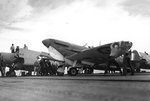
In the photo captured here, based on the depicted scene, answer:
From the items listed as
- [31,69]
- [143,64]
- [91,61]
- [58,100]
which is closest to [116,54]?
[91,61]

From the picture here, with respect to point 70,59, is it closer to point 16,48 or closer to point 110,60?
point 110,60

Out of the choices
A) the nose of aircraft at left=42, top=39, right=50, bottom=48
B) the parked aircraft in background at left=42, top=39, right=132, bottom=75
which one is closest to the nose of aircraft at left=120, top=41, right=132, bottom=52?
the parked aircraft in background at left=42, top=39, right=132, bottom=75

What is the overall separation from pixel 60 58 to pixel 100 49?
283 centimetres

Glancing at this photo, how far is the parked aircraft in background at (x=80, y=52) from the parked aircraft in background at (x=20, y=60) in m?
3.90

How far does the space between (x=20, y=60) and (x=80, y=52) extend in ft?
27.9

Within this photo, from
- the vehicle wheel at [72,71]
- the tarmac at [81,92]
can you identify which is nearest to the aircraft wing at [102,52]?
the vehicle wheel at [72,71]

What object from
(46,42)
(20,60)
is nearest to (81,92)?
(46,42)

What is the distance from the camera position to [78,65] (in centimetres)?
1371

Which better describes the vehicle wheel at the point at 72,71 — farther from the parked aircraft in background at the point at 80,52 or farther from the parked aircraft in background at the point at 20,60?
A: the parked aircraft in background at the point at 20,60

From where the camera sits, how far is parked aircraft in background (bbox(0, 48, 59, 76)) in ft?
62.5

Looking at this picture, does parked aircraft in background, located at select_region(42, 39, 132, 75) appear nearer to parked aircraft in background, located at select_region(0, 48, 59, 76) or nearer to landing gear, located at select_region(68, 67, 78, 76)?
landing gear, located at select_region(68, 67, 78, 76)

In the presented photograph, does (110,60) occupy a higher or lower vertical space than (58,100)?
higher

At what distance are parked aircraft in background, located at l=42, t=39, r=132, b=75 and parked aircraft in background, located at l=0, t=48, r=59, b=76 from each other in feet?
12.8

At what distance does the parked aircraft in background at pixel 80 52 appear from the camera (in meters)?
12.2
